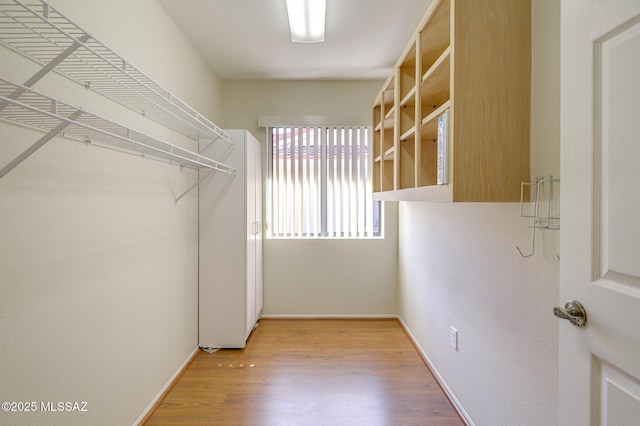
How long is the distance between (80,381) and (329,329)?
2.06 meters

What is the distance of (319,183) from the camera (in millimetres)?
3232

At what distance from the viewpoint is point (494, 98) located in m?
1.16

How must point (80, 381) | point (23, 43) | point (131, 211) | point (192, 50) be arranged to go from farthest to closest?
point (192, 50) < point (131, 211) < point (80, 381) < point (23, 43)

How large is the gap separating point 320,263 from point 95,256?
2.14m

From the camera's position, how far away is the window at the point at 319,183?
10.6 feet

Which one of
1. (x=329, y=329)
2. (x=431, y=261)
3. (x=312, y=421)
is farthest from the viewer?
(x=329, y=329)

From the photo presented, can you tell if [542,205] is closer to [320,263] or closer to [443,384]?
[443,384]

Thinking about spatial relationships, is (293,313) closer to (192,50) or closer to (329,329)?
(329,329)

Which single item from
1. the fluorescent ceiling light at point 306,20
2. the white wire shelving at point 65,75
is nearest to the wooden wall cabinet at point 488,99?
the fluorescent ceiling light at point 306,20

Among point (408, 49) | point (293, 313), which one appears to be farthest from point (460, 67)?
point (293, 313)

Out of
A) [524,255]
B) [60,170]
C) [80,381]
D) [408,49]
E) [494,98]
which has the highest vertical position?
[408,49]

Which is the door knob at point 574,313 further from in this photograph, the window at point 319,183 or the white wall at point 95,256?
the window at point 319,183

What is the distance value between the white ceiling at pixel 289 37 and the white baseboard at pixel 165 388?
2536 millimetres

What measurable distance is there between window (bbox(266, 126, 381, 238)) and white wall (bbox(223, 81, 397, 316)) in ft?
0.52
